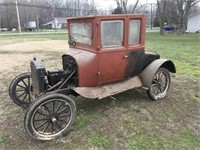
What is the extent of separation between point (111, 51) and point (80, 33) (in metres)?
0.69

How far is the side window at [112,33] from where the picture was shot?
3.52 m

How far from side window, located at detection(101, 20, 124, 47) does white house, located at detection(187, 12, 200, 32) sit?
3464 centimetres

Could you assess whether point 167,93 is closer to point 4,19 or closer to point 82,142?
point 82,142

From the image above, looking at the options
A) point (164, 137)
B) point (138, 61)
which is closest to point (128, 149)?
point (164, 137)

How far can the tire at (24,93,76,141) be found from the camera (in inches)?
115

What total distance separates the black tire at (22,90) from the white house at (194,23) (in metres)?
35.2

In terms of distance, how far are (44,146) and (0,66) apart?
5735 mm

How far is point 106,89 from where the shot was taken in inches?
153

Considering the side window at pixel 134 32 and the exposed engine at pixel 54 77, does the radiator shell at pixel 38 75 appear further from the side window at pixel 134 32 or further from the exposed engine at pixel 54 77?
the side window at pixel 134 32

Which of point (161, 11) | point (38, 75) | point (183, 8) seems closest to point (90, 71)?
point (38, 75)

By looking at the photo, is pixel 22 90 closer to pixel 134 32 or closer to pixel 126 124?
pixel 126 124

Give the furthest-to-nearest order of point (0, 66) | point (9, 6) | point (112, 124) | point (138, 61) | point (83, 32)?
point (9, 6) < point (0, 66) < point (138, 61) < point (83, 32) < point (112, 124)

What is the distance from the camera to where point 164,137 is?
3.16 m

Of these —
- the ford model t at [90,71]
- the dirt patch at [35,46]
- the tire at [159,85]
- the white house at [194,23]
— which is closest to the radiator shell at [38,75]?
the ford model t at [90,71]
